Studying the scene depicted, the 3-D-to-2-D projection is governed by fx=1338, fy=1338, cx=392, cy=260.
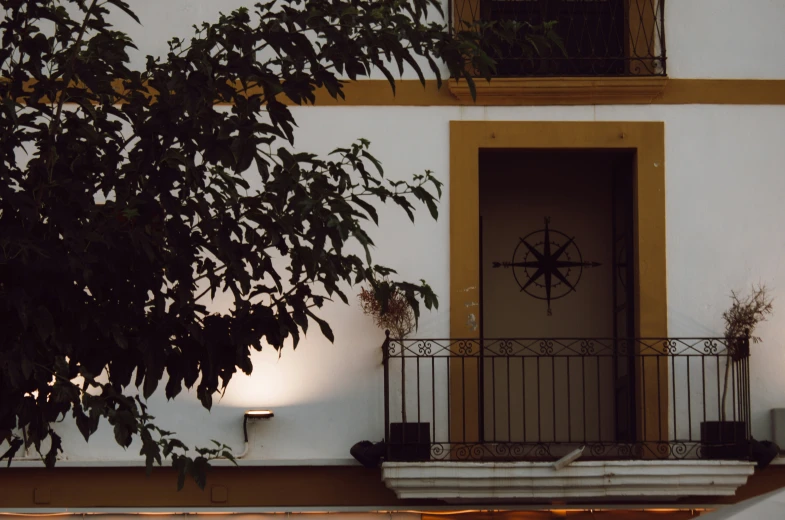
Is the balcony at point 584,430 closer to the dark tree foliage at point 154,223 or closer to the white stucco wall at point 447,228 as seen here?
the white stucco wall at point 447,228

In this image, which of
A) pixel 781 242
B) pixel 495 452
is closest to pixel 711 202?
pixel 781 242

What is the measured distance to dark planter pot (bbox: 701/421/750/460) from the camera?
412 inches

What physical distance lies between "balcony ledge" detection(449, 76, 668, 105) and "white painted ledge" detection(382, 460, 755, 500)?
9.91 ft

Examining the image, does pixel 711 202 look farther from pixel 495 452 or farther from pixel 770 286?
pixel 495 452

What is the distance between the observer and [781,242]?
36.3 feet

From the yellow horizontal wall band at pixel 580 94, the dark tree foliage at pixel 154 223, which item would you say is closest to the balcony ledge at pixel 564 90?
the yellow horizontal wall band at pixel 580 94

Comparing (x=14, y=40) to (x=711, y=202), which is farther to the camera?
(x=711, y=202)

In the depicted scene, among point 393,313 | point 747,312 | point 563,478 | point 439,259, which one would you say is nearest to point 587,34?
point 439,259

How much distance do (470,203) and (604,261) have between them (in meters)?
2.36

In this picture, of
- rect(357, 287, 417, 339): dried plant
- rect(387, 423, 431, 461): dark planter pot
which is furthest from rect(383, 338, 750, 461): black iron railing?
rect(357, 287, 417, 339): dried plant

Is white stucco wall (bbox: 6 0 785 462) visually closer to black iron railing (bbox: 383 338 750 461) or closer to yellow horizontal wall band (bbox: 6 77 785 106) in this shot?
yellow horizontal wall band (bbox: 6 77 785 106)

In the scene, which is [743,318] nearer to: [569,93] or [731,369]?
[731,369]

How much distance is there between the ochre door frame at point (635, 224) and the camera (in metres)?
10.9

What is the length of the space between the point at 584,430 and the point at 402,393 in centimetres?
146
